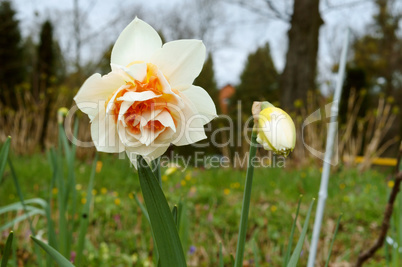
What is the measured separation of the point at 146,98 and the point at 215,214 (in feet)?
7.32

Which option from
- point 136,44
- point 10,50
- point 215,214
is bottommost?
point 215,214

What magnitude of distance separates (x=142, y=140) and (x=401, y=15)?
1762cm

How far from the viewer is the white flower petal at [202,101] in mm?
538

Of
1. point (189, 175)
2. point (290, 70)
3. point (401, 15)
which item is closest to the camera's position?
point (189, 175)

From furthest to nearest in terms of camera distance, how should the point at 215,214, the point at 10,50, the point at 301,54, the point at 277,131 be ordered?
the point at 10,50, the point at 301,54, the point at 215,214, the point at 277,131

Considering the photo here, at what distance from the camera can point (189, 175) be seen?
361cm

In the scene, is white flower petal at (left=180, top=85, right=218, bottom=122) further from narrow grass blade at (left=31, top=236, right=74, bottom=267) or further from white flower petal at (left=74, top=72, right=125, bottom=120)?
narrow grass blade at (left=31, top=236, right=74, bottom=267)

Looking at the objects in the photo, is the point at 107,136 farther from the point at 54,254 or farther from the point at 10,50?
the point at 10,50

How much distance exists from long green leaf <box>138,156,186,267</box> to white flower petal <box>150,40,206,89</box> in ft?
0.45

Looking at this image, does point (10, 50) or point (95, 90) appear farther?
point (10, 50)

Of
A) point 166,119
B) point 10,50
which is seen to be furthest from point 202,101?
point 10,50

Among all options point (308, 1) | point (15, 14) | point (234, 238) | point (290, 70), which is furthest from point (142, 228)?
point (15, 14)

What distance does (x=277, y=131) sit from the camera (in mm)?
479

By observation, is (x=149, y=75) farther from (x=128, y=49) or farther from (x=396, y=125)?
(x=396, y=125)
